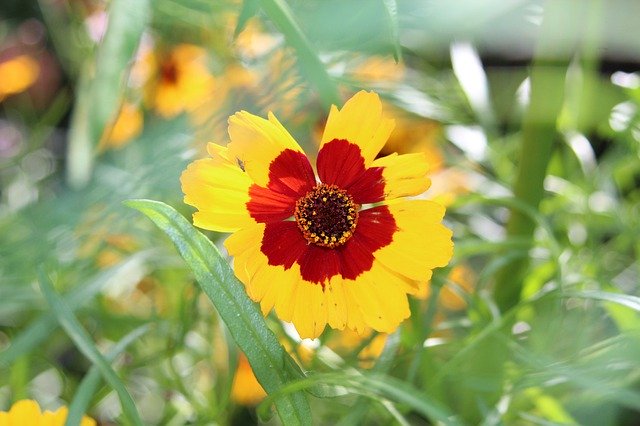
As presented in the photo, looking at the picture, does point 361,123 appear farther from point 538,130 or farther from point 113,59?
point 538,130

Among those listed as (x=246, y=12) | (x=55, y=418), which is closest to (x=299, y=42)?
(x=246, y=12)

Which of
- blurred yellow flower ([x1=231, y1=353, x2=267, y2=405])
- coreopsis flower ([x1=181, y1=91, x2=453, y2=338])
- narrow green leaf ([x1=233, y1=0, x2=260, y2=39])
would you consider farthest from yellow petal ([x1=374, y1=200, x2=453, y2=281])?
blurred yellow flower ([x1=231, y1=353, x2=267, y2=405])

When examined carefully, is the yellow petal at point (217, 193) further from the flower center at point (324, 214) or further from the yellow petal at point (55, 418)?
the yellow petal at point (55, 418)

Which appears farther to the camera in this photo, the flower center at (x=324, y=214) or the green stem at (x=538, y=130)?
the green stem at (x=538, y=130)

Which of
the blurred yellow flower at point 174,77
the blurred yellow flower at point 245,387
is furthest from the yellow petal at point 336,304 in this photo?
the blurred yellow flower at point 174,77

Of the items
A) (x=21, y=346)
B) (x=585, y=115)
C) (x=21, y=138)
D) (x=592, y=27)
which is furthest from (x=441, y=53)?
(x=21, y=346)

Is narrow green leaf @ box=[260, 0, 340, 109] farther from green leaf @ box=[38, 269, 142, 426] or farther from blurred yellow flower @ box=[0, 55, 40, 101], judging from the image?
blurred yellow flower @ box=[0, 55, 40, 101]
